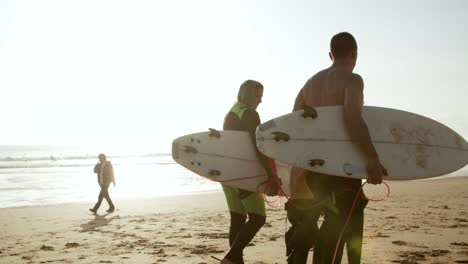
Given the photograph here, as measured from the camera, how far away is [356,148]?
126 inches

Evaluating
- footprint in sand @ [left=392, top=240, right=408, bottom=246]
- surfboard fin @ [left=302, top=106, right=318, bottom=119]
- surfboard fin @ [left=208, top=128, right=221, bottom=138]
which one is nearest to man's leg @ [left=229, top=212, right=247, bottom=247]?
surfboard fin @ [left=208, top=128, right=221, bottom=138]

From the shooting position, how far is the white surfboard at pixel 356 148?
10.5 ft

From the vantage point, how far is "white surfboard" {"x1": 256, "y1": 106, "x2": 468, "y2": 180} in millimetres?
3215

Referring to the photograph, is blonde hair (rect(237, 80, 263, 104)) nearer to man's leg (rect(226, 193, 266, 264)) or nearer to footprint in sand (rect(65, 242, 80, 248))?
man's leg (rect(226, 193, 266, 264))

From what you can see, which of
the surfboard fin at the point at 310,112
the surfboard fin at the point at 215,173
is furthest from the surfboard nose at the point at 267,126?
the surfboard fin at the point at 215,173

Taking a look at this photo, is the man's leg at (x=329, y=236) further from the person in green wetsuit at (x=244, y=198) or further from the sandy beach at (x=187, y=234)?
the sandy beach at (x=187, y=234)

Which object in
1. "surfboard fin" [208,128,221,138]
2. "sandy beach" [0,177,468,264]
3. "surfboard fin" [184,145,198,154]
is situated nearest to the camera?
"surfboard fin" [208,128,221,138]

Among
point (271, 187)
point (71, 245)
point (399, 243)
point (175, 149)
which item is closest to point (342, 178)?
point (271, 187)

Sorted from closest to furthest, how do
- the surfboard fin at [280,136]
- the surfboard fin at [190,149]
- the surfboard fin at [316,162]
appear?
the surfboard fin at [316,162], the surfboard fin at [280,136], the surfboard fin at [190,149]

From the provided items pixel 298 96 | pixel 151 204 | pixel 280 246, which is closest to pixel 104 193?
pixel 151 204

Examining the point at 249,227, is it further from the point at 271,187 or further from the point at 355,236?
the point at 355,236

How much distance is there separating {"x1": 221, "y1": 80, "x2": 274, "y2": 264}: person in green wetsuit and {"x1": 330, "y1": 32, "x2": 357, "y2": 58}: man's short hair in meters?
1.21

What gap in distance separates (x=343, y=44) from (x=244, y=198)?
66.1 inches

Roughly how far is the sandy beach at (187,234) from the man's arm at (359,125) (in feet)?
7.88
